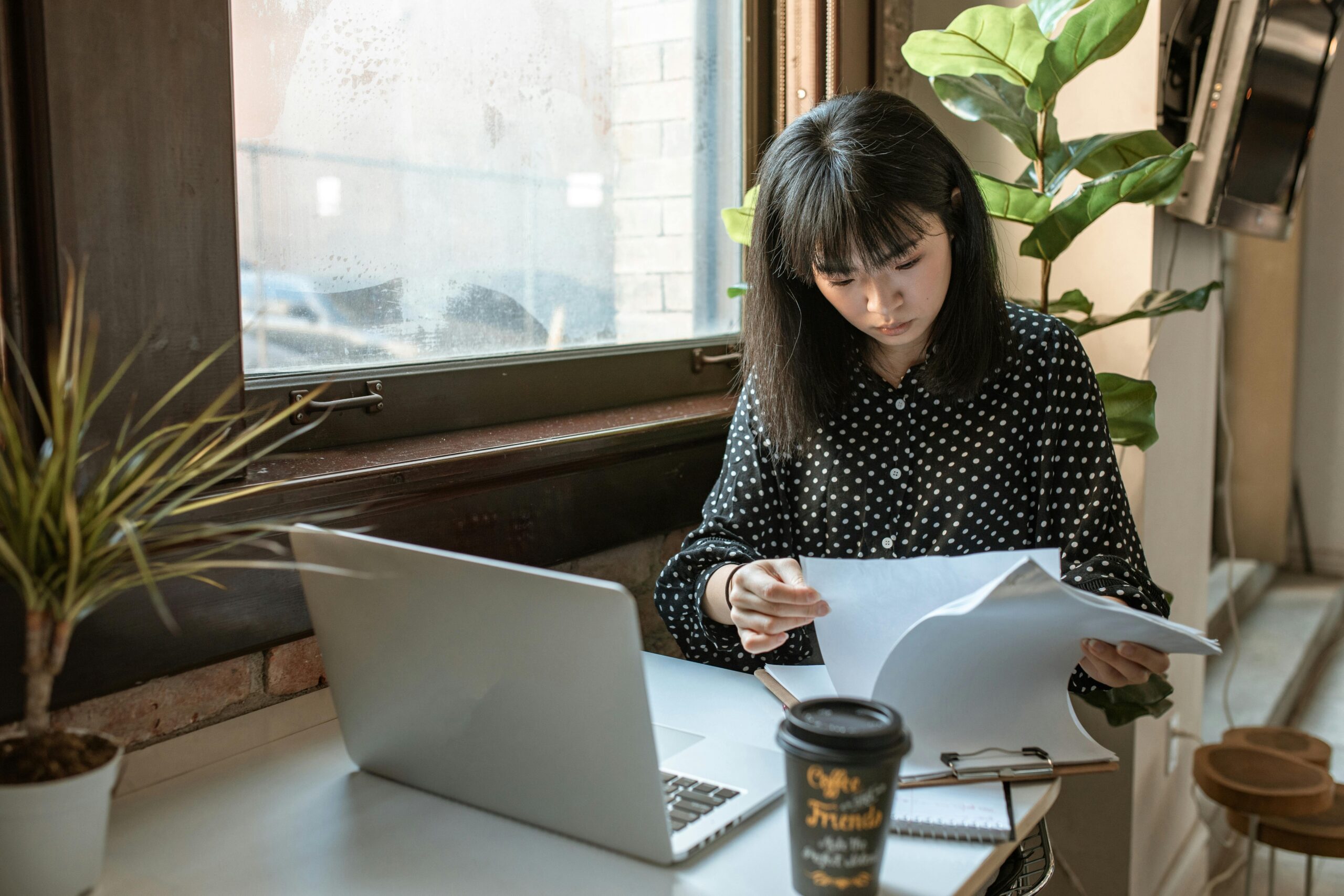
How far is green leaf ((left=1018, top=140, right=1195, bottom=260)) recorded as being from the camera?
134 centimetres

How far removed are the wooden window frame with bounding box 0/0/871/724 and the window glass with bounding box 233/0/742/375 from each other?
13 cm

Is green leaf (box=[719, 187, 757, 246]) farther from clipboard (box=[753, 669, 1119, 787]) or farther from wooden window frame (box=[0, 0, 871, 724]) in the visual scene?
clipboard (box=[753, 669, 1119, 787])

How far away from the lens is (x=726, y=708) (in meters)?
1.06

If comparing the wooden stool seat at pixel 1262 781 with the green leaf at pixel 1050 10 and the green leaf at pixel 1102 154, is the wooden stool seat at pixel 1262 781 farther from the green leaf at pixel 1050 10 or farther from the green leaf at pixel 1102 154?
the green leaf at pixel 1050 10

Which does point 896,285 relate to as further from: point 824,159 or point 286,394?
point 286,394

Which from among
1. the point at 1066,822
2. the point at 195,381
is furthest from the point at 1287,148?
the point at 195,381

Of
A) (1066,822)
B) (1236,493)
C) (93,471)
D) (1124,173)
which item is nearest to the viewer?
(93,471)

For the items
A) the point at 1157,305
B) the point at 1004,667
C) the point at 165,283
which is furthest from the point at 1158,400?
the point at 165,283

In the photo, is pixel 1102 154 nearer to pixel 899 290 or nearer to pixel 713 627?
pixel 899 290

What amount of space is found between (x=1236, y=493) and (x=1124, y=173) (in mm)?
3682

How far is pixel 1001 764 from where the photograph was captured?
88cm

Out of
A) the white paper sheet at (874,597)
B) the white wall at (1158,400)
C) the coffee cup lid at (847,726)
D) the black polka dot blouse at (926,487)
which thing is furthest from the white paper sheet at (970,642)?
the white wall at (1158,400)

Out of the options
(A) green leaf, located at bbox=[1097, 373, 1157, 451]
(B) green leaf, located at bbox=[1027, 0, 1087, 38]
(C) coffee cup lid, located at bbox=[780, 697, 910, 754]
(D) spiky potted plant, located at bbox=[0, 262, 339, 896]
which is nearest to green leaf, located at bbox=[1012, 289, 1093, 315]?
(A) green leaf, located at bbox=[1097, 373, 1157, 451]

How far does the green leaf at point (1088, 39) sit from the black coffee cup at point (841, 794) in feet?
3.40
